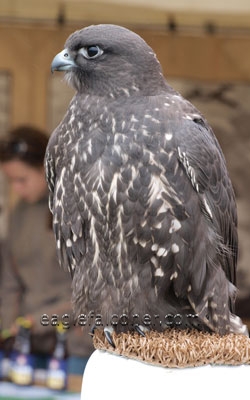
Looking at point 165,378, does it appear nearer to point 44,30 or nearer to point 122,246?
point 122,246

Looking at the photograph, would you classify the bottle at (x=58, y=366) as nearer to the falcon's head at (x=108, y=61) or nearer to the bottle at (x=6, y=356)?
the bottle at (x=6, y=356)

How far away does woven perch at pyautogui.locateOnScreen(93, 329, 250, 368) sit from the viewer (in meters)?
2.26

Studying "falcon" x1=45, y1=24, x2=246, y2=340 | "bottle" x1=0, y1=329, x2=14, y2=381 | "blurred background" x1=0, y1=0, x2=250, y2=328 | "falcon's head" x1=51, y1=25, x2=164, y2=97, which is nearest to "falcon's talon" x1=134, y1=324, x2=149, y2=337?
"falcon" x1=45, y1=24, x2=246, y2=340

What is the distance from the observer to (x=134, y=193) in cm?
228

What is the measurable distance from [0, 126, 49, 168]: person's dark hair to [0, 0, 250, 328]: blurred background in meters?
0.05

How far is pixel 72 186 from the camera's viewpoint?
7.75 ft

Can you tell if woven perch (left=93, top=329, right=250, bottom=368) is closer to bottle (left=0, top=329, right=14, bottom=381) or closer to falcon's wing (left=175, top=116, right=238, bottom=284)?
falcon's wing (left=175, top=116, right=238, bottom=284)

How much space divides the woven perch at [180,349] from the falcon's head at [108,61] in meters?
0.74

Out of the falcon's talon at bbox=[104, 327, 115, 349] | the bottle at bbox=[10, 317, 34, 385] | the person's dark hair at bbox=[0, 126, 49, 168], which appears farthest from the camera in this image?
the bottle at bbox=[10, 317, 34, 385]

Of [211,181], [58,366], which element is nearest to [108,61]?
[211,181]

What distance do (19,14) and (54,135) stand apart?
2.66 metres

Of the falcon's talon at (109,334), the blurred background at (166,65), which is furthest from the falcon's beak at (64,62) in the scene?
the blurred background at (166,65)

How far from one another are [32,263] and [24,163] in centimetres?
67

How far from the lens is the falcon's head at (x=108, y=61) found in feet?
7.38
